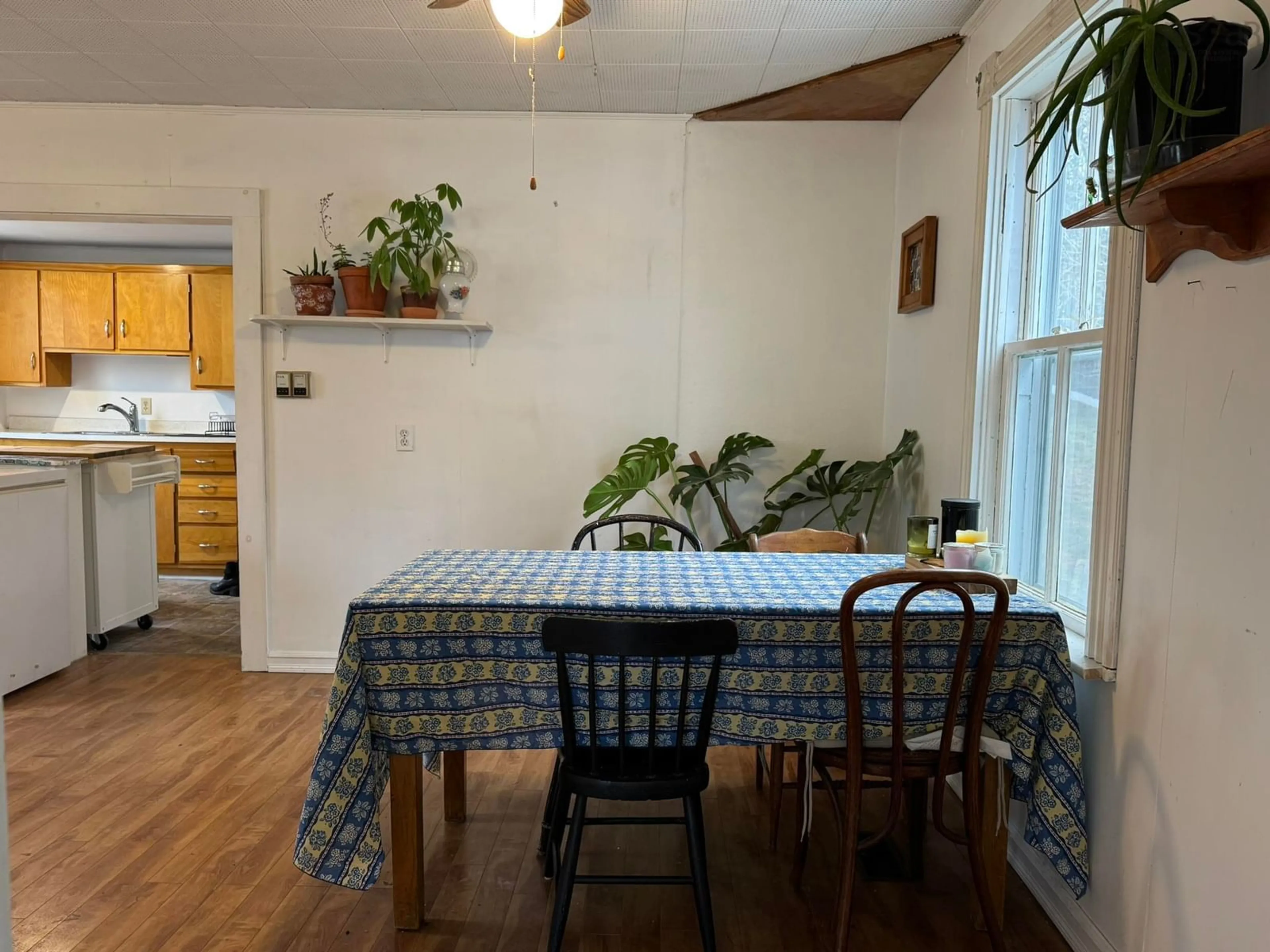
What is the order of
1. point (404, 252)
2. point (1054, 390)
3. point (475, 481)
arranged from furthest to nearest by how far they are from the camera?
point (475, 481) → point (404, 252) → point (1054, 390)

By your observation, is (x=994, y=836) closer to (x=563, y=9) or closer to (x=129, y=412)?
(x=563, y=9)

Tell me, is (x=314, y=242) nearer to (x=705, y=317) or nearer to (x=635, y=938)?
(x=705, y=317)

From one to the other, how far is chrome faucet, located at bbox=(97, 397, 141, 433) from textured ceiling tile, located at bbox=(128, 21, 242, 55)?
388 centimetres

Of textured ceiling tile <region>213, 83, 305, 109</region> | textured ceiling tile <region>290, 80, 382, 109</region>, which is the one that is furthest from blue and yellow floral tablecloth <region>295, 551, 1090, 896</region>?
textured ceiling tile <region>213, 83, 305, 109</region>

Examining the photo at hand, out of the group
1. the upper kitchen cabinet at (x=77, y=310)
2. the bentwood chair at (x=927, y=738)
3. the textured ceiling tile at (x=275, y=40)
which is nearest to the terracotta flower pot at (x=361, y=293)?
Answer: the textured ceiling tile at (x=275, y=40)

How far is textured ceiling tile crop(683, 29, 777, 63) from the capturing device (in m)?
2.89

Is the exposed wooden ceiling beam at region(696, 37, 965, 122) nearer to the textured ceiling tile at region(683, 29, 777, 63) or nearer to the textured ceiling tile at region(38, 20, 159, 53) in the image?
the textured ceiling tile at region(683, 29, 777, 63)

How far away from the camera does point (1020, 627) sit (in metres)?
1.87

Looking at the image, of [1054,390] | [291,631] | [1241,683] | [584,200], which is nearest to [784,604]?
[1241,683]

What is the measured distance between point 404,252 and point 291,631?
1732mm

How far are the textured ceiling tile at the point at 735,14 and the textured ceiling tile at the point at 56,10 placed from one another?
6.18 feet

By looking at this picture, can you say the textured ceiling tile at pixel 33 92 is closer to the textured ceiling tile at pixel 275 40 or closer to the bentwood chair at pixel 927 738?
the textured ceiling tile at pixel 275 40

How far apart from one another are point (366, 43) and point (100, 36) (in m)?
0.91

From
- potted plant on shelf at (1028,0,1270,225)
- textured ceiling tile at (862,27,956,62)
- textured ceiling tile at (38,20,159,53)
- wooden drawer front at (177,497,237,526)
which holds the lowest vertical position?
wooden drawer front at (177,497,237,526)
